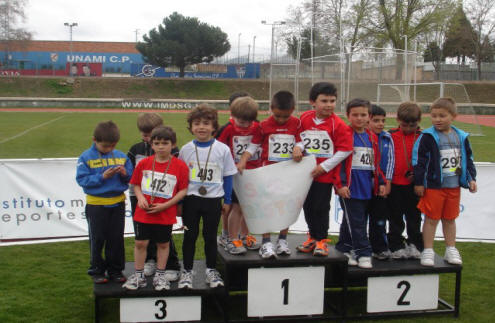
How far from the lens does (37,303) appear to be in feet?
14.8

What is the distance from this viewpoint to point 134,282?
4043 mm

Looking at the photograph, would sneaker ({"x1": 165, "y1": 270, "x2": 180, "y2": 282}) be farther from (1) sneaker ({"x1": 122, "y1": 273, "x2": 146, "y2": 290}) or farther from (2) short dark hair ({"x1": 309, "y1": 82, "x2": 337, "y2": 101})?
(2) short dark hair ({"x1": 309, "y1": 82, "x2": 337, "y2": 101})

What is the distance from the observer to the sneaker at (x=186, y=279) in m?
4.07

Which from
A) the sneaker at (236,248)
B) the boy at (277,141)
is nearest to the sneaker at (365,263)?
the boy at (277,141)

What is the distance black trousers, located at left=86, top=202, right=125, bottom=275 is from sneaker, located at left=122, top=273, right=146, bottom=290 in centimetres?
26

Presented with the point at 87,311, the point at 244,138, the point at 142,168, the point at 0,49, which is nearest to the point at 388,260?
the point at 244,138

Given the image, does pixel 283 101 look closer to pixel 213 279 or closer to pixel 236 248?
pixel 236 248

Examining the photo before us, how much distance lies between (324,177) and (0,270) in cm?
351

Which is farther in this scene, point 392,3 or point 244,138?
point 392,3

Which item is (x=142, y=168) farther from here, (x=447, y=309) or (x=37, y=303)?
(x=447, y=309)

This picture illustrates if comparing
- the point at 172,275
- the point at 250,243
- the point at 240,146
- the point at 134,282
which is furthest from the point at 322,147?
the point at 134,282

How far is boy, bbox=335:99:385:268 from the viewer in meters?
4.47

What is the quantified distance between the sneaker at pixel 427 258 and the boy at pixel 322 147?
2.97ft

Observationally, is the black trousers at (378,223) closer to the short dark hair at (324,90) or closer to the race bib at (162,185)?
the short dark hair at (324,90)
